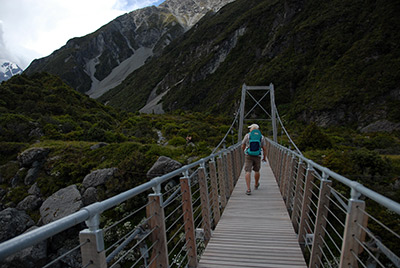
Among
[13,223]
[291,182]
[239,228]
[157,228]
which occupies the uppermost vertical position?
[157,228]

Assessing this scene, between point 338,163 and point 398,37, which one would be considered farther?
point 398,37

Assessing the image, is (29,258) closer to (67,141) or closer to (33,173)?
(33,173)

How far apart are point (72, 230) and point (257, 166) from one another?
26.4 ft

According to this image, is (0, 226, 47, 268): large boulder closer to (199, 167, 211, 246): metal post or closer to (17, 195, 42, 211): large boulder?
(17, 195, 42, 211): large boulder

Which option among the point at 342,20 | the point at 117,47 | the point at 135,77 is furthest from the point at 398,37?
the point at 117,47

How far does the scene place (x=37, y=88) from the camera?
2325 cm

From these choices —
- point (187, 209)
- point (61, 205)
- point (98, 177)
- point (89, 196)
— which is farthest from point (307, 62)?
point (187, 209)

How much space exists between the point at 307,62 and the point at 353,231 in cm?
4353

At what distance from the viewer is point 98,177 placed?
35.8 feet

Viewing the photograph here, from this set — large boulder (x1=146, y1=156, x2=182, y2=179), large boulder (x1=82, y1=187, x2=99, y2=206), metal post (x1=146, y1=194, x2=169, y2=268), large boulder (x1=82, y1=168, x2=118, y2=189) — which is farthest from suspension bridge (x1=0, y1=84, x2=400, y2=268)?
large boulder (x1=82, y1=168, x2=118, y2=189)

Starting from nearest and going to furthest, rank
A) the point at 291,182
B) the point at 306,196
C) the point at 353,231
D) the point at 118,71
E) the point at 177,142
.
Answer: the point at 353,231 < the point at 306,196 < the point at 291,182 < the point at 177,142 < the point at 118,71

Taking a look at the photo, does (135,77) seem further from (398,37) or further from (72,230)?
(72,230)

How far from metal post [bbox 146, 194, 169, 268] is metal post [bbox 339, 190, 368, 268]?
45.4 inches

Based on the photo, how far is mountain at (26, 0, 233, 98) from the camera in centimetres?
11144
